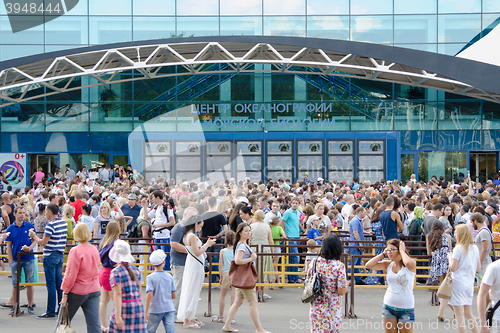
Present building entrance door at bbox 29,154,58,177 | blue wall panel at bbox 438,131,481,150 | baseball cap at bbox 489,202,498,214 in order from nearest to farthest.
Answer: baseball cap at bbox 489,202,498,214
blue wall panel at bbox 438,131,481,150
building entrance door at bbox 29,154,58,177

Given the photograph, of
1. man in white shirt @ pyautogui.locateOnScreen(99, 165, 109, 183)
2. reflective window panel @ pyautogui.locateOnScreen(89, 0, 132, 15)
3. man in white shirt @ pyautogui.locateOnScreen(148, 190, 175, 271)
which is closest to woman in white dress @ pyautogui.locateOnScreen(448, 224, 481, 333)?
man in white shirt @ pyautogui.locateOnScreen(148, 190, 175, 271)

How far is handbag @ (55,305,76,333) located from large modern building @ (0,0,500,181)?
861 inches

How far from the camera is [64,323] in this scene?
623cm

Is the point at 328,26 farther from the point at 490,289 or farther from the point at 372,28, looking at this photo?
the point at 490,289

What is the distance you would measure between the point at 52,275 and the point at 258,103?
70.7 feet

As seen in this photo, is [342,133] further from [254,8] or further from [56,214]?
[56,214]

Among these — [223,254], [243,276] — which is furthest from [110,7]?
[243,276]

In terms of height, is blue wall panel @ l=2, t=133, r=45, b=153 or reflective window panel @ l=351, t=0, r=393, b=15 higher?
reflective window panel @ l=351, t=0, r=393, b=15

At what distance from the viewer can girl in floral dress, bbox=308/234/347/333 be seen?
586 cm

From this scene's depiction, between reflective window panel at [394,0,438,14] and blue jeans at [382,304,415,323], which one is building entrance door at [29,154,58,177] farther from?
blue jeans at [382,304,415,323]

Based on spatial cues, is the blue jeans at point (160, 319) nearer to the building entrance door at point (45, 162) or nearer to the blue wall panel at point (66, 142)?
the blue wall panel at point (66, 142)

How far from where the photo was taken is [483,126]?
2866 cm

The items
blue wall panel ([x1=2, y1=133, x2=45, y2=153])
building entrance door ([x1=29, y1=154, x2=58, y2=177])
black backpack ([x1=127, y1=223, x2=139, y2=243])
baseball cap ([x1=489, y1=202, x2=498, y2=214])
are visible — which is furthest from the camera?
building entrance door ([x1=29, y1=154, x2=58, y2=177])

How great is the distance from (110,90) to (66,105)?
2.72 meters
